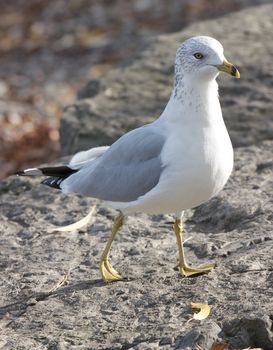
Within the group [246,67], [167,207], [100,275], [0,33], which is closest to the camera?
[167,207]

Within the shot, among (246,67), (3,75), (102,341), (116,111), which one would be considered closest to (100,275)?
(102,341)

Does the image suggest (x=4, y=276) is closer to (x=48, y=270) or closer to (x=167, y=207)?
(x=48, y=270)

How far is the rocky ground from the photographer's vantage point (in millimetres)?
4328

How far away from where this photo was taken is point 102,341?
14.2ft

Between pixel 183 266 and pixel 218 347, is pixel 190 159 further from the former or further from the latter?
pixel 218 347

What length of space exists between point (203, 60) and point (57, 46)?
29.0 ft

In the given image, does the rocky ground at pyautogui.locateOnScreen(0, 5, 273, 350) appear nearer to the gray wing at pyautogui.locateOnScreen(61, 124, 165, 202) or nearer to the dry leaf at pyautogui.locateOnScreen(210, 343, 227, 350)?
the dry leaf at pyautogui.locateOnScreen(210, 343, 227, 350)

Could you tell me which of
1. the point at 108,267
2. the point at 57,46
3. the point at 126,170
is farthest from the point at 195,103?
the point at 57,46

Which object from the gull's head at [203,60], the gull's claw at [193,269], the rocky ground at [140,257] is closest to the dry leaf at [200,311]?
the rocky ground at [140,257]

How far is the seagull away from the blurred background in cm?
545

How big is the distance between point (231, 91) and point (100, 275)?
301 cm

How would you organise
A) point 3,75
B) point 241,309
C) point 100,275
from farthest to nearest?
1. point 3,75
2. point 100,275
3. point 241,309

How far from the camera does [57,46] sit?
527 inches

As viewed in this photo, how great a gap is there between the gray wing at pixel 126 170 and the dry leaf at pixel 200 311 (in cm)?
72
